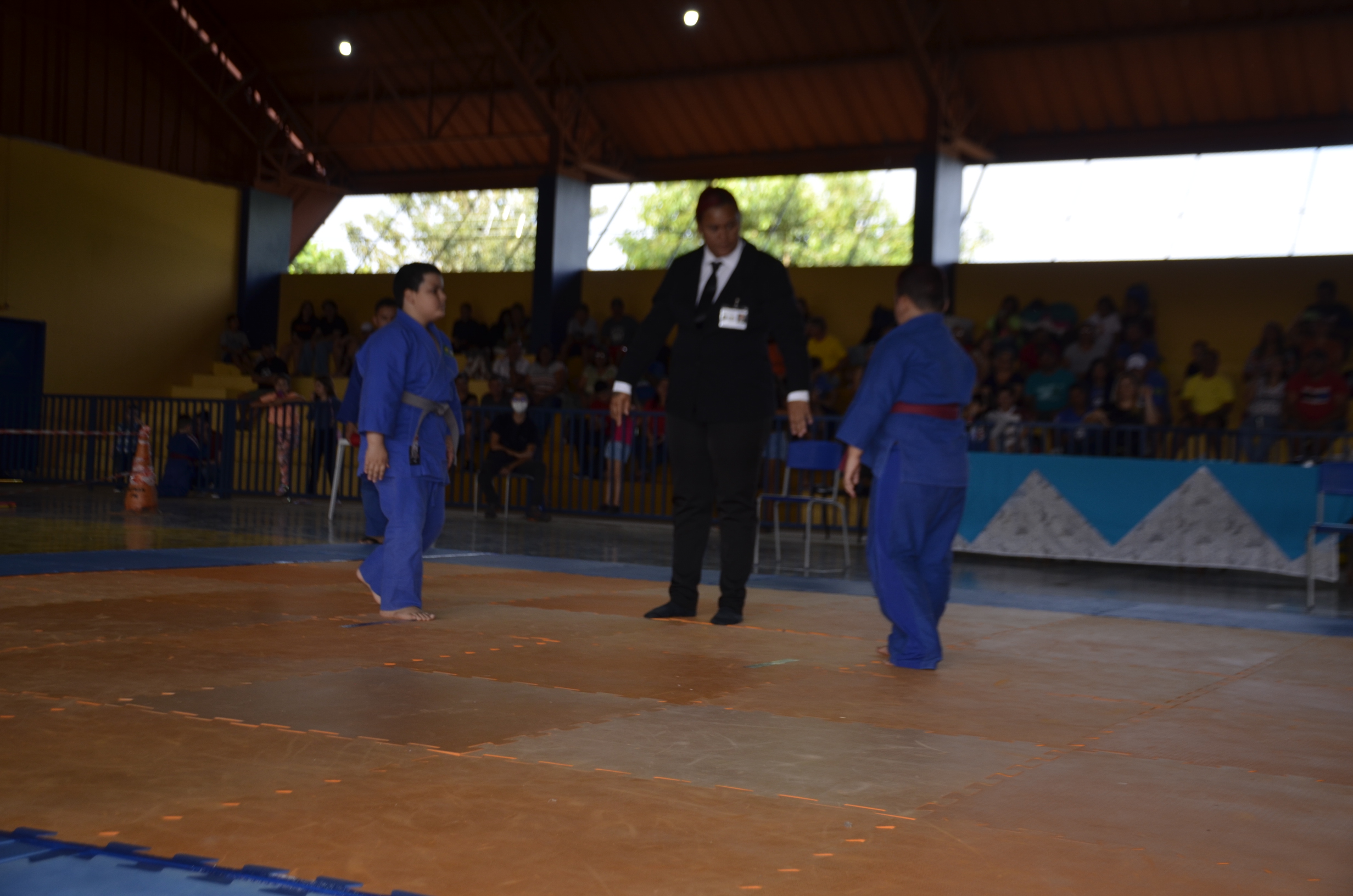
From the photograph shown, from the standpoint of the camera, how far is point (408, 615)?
4.91 metres

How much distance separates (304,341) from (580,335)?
16.8ft

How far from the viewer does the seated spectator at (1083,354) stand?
14180 mm

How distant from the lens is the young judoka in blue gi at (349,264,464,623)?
4.86 meters

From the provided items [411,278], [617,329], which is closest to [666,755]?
[411,278]

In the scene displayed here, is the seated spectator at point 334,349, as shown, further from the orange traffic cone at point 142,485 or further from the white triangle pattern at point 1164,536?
the white triangle pattern at point 1164,536

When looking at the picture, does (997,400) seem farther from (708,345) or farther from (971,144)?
(708,345)

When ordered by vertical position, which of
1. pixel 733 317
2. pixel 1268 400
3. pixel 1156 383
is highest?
pixel 1156 383

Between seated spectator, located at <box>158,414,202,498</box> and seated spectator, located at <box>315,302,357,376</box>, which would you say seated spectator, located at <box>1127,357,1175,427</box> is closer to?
seated spectator, located at <box>158,414,202,498</box>

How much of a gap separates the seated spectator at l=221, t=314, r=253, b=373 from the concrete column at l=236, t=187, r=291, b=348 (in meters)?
0.60

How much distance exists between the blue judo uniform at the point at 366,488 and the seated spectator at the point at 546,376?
7.22 m

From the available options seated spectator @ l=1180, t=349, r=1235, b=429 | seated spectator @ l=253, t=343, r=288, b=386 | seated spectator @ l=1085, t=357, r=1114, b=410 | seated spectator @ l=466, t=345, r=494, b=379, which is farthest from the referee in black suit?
seated spectator @ l=253, t=343, r=288, b=386

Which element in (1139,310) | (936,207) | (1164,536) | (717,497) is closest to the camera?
(717,497)

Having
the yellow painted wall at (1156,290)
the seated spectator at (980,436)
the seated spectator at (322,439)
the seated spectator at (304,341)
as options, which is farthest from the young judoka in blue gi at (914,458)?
the seated spectator at (304,341)

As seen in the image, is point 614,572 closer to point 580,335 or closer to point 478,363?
point 580,335
